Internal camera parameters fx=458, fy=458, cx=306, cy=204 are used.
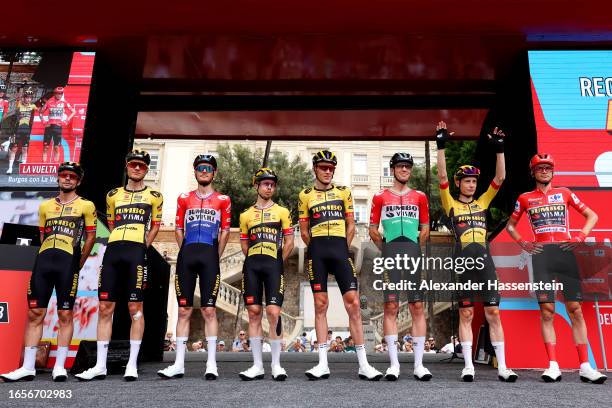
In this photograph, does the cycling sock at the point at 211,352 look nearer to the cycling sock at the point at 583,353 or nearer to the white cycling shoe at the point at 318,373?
the white cycling shoe at the point at 318,373

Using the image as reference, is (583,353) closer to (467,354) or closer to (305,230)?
(467,354)

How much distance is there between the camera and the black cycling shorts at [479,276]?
478 centimetres

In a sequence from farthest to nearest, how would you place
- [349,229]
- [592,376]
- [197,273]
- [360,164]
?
[360,164] < [349,229] < [197,273] < [592,376]

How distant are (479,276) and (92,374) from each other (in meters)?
4.08

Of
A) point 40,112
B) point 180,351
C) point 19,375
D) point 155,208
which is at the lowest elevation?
point 19,375

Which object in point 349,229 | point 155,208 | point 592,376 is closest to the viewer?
point 592,376

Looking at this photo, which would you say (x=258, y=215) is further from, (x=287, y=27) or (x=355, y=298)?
(x=287, y=27)

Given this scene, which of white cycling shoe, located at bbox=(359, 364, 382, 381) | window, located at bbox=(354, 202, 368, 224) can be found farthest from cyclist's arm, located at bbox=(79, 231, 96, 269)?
window, located at bbox=(354, 202, 368, 224)

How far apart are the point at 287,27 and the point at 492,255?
4.28 m

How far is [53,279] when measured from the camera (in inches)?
192

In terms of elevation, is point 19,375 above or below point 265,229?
below

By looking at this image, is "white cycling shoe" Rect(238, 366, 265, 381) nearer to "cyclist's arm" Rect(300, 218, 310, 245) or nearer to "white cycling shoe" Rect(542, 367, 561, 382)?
"cyclist's arm" Rect(300, 218, 310, 245)

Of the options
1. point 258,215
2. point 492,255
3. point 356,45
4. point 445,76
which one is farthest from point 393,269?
point 445,76

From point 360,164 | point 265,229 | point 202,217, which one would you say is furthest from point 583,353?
point 360,164
